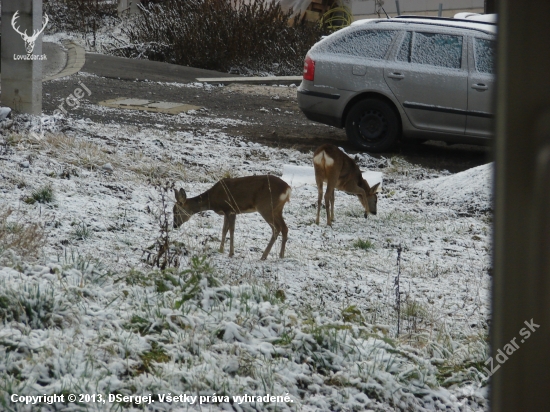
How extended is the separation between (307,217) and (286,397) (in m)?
4.85

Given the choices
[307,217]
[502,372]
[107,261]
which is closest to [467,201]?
[307,217]

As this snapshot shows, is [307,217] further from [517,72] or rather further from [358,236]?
[517,72]

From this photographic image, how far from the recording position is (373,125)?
→ 449 inches

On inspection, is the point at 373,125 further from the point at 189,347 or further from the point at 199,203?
the point at 189,347

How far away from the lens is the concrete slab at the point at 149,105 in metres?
13.2

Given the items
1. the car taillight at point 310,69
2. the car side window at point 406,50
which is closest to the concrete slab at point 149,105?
the car taillight at point 310,69

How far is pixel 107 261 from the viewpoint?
5.46 m

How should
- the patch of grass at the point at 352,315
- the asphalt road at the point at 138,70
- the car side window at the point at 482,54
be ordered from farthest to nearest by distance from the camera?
the asphalt road at the point at 138,70, the car side window at the point at 482,54, the patch of grass at the point at 352,315

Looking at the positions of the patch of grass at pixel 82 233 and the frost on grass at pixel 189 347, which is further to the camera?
the patch of grass at pixel 82 233

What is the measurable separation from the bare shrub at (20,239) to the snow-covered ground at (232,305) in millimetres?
125

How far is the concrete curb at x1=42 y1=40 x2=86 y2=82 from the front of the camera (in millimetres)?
15866

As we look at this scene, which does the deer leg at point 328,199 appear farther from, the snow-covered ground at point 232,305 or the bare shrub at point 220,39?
the bare shrub at point 220,39

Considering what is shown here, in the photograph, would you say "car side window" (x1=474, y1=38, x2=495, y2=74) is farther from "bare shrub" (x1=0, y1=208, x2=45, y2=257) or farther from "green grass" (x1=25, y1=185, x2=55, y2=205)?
"bare shrub" (x1=0, y1=208, x2=45, y2=257)

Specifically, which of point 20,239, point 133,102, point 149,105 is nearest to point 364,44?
point 149,105
